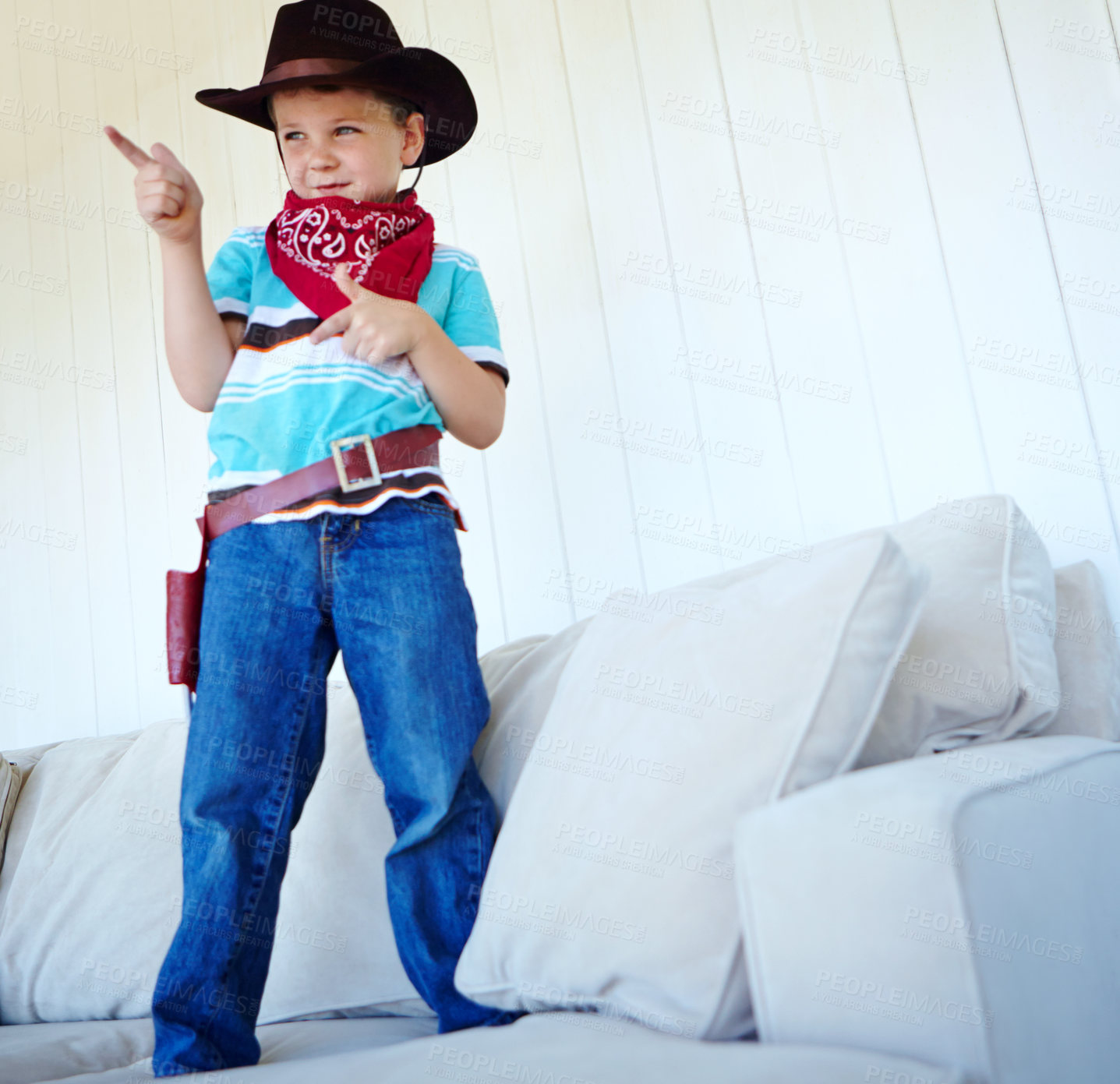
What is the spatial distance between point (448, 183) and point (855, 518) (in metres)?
1.03

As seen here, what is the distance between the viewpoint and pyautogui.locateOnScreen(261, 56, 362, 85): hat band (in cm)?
116

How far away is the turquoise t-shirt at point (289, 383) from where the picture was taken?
110cm

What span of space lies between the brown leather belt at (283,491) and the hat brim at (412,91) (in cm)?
40

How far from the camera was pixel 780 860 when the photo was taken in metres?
0.67

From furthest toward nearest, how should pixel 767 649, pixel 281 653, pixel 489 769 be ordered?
pixel 489 769, pixel 281 653, pixel 767 649

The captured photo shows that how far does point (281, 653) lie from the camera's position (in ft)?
3.49

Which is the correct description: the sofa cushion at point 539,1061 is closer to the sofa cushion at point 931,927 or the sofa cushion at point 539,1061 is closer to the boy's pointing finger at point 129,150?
the sofa cushion at point 931,927

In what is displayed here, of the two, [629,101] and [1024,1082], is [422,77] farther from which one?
[1024,1082]

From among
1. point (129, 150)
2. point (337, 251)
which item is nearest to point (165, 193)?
point (129, 150)

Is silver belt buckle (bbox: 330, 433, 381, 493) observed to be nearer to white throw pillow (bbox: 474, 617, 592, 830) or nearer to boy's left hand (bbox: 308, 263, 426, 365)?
boy's left hand (bbox: 308, 263, 426, 365)

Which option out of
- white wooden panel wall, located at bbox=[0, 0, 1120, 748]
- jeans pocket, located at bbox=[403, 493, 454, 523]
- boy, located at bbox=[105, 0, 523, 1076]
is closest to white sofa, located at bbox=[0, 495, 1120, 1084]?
boy, located at bbox=[105, 0, 523, 1076]

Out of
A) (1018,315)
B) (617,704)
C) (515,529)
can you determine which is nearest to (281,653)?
(617,704)

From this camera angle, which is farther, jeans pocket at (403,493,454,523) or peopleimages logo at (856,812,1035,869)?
jeans pocket at (403,493,454,523)

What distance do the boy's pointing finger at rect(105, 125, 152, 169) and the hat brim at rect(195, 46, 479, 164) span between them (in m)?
0.15
